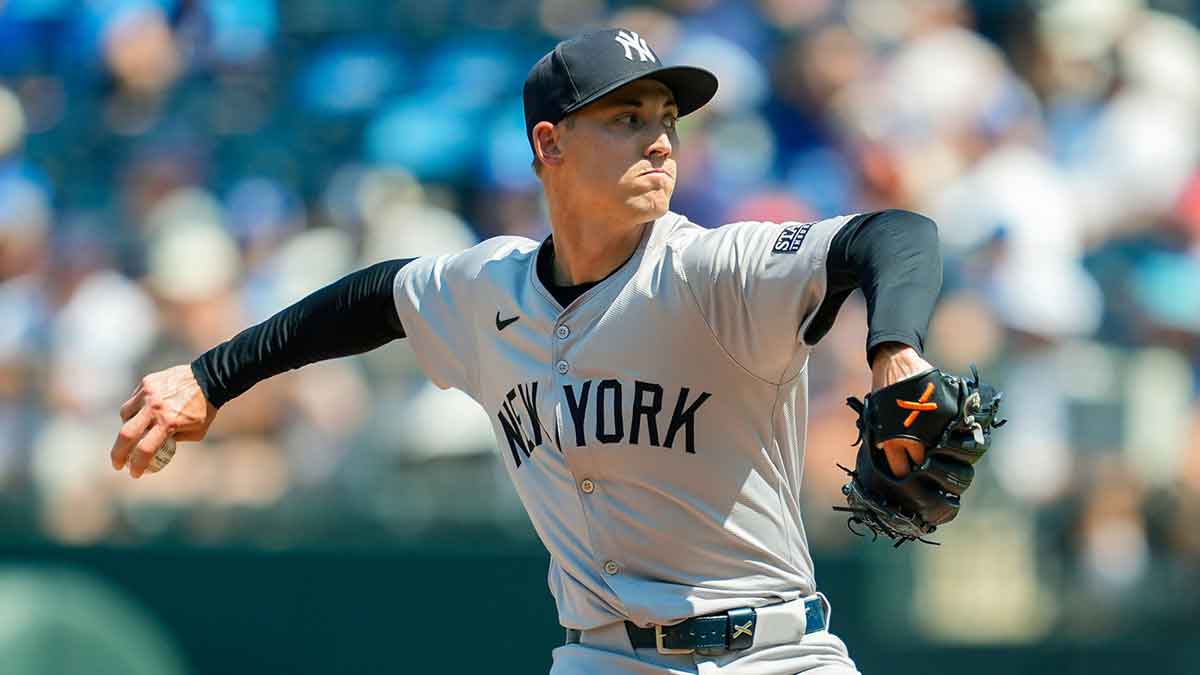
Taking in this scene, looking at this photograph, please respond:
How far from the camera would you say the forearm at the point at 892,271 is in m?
2.96

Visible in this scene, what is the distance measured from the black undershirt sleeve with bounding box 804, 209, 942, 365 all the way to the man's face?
22.8 inches

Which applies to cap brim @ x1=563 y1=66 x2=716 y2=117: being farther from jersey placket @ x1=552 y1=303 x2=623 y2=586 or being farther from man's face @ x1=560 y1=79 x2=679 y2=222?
jersey placket @ x1=552 y1=303 x2=623 y2=586

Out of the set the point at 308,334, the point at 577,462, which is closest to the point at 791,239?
the point at 577,462

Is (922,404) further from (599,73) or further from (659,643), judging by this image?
(599,73)

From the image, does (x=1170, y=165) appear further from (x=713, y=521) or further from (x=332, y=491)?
(x=713, y=521)

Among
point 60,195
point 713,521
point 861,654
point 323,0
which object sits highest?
point 323,0

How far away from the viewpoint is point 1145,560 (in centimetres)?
657

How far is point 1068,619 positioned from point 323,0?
592 cm

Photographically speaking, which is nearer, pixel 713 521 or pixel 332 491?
pixel 713 521

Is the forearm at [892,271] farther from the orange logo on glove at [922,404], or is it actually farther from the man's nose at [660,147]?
the man's nose at [660,147]

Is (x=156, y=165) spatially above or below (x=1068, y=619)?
above

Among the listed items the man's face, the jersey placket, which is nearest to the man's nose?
the man's face

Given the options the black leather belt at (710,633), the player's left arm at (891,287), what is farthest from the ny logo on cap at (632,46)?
the black leather belt at (710,633)

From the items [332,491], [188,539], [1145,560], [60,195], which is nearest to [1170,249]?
[1145,560]
